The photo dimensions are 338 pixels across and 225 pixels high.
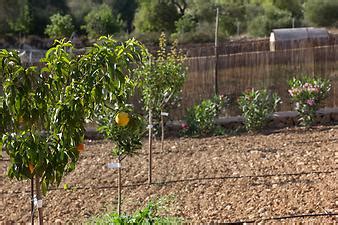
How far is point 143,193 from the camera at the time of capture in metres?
6.79

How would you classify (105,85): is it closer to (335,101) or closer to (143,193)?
(143,193)

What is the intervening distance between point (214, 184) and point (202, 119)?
363cm

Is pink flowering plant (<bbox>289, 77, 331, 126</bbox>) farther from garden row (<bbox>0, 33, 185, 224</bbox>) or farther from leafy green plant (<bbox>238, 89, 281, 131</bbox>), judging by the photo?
garden row (<bbox>0, 33, 185, 224</bbox>)

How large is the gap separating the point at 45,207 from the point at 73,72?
3842 millimetres

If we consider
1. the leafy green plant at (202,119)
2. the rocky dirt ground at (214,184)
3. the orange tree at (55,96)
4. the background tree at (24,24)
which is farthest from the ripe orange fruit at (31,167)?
the background tree at (24,24)

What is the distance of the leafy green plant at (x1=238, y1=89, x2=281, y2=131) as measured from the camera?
10.3 m

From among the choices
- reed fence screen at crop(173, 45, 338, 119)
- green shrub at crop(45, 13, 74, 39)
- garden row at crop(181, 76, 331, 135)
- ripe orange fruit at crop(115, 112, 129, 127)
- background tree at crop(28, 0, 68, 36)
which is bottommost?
garden row at crop(181, 76, 331, 135)

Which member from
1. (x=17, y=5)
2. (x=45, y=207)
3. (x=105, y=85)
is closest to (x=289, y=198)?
(x=45, y=207)

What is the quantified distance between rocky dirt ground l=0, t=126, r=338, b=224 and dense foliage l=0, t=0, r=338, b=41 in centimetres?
2035

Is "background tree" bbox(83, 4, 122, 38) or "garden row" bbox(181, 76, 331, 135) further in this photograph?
"background tree" bbox(83, 4, 122, 38)

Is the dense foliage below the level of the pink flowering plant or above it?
above

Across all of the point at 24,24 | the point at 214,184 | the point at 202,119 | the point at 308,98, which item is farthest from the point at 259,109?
the point at 24,24

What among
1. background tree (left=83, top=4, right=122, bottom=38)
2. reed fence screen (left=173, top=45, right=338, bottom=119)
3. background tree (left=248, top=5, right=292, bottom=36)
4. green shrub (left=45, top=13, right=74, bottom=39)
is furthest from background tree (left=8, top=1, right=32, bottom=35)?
reed fence screen (left=173, top=45, right=338, bottom=119)

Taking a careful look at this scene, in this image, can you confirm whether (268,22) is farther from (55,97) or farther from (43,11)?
(55,97)
